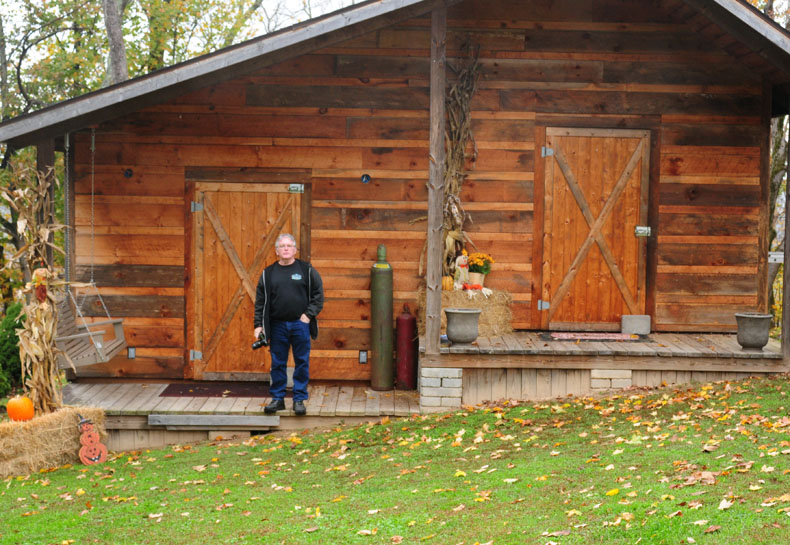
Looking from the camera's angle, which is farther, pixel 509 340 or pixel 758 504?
pixel 509 340

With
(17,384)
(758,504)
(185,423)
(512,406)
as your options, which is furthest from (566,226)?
(17,384)

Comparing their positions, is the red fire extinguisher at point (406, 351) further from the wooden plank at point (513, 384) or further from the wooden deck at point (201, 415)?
the wooden plank at point (513, 384)

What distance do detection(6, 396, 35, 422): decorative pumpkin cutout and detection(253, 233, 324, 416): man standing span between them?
213 cm

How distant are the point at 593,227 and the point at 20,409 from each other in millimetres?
6309

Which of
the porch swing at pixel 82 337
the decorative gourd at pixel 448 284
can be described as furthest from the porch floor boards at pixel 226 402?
the decorative gourd at pixel 448 284

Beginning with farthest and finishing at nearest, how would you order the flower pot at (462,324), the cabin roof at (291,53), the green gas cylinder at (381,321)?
the green gas cylinder at (381,321)
the flower pot at (462,324)
the cabin roof at (291,53)

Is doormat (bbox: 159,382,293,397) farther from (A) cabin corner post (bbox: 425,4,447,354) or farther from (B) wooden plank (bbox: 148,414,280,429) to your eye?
(A) cabin corner post (bbox: 425,4,447,354)

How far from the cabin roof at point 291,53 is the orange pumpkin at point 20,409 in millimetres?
2439

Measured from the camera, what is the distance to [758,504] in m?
4.78

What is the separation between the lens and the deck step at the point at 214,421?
8.45 metres

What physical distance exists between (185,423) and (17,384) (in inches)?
205

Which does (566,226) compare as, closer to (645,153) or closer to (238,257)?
(645,153)

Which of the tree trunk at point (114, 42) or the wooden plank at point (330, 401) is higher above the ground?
the tree trunk at point (114, 42)

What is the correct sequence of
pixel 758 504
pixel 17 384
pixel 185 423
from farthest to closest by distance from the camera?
pixel 17 384, pixel 185 423, pixel 758 504
